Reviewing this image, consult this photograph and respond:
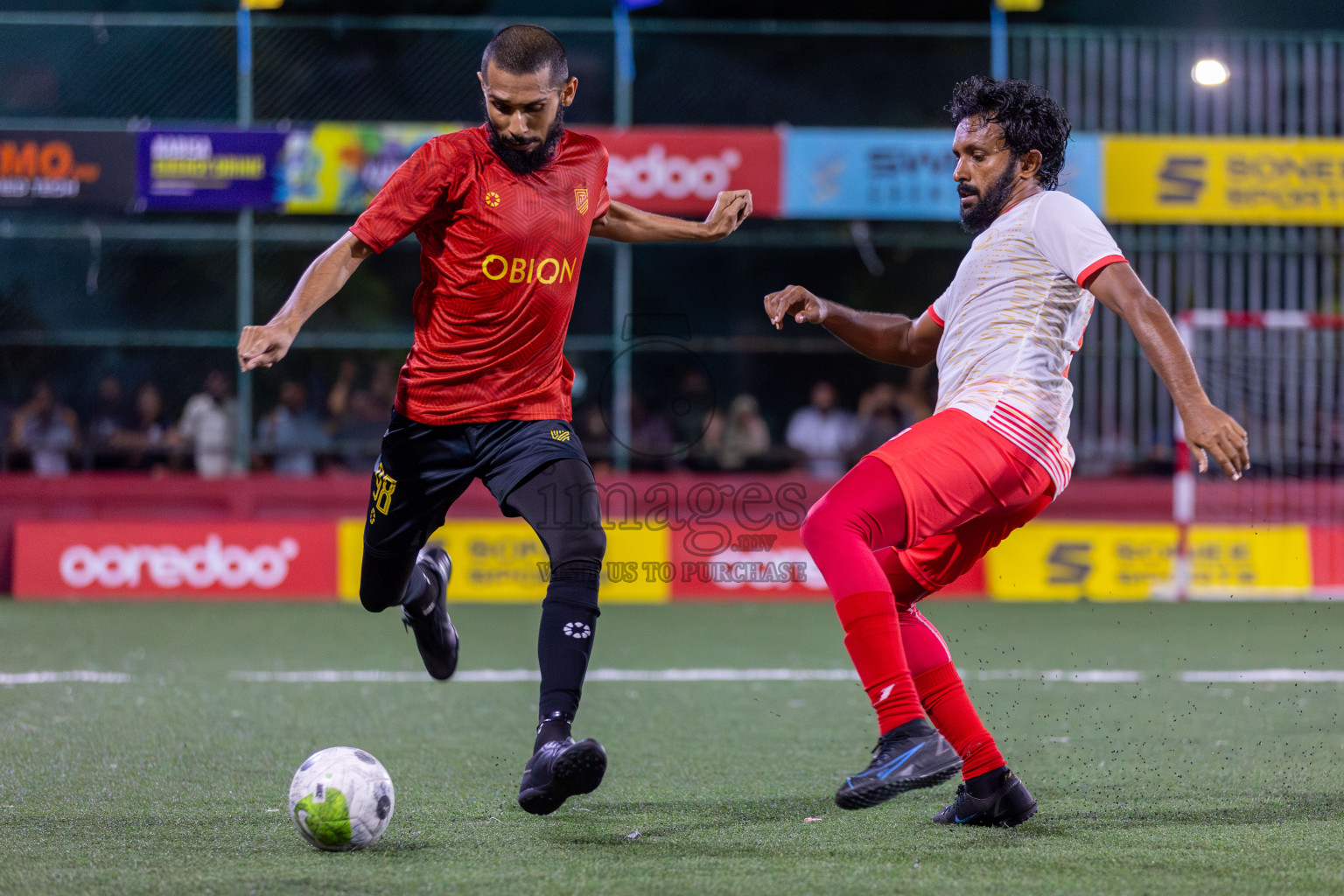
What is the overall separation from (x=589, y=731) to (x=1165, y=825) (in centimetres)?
256

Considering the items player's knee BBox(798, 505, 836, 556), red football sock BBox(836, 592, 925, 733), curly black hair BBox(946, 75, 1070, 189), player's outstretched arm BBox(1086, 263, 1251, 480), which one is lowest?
red football sock BBox(836, 592, 925, 733)

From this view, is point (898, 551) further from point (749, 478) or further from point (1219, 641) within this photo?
point (749, 478)

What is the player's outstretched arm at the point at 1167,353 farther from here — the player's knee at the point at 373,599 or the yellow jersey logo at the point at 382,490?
the player's knee at the point at 373,599

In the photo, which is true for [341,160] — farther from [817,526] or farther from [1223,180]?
[817,526]

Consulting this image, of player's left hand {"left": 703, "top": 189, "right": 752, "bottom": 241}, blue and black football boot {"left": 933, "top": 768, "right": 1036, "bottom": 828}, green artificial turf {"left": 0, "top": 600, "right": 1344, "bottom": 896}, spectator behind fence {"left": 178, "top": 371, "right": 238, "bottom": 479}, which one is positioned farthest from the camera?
spectator behind fence {"left": 178, "top": 371, "right": 238, "bottom": 479}

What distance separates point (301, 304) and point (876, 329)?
1.83m

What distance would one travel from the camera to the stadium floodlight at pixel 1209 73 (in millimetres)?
13281

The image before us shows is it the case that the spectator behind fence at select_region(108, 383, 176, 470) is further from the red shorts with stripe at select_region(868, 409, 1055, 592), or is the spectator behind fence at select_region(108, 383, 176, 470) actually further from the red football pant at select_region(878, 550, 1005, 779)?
the red shorts with stripe at select_region(868, 409, 1055, 592)

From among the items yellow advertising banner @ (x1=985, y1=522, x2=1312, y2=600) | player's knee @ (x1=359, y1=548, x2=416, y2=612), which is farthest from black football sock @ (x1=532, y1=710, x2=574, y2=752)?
yellow advertising banner @ (x1=985, y1=522, x2=1312, y2=600)

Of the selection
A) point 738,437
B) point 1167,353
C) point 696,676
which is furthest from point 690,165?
point 1167,353

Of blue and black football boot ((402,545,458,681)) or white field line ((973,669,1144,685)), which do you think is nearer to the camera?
blue and black football boot ((402,545,458,681))

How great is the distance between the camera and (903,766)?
12.6ft

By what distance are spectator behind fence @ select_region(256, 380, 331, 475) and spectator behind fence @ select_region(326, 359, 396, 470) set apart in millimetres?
175

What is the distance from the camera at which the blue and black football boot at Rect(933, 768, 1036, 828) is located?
405 centimetres
